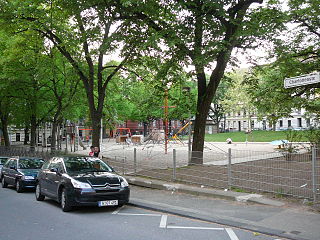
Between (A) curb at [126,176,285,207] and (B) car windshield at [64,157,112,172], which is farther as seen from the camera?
(B) car windshield at [64,157,112,172]

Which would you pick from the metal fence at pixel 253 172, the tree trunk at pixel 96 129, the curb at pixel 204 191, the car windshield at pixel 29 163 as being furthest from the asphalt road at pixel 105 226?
the tree trunk at pixel 96 129

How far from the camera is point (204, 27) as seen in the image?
13922mm

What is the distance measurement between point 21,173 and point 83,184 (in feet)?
20.5

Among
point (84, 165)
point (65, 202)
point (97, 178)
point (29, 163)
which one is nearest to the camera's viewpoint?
point (65, 202)

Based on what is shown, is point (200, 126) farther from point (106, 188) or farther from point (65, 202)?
point (65, 202)

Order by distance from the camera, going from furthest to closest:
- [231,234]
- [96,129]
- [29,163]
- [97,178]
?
[96,129]
[29,163]
[97,178]
[231,234]

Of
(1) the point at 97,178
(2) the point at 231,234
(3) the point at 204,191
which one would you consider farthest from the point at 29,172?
(2) the point at 231,234

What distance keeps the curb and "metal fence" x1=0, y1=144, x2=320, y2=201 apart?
0.47 m

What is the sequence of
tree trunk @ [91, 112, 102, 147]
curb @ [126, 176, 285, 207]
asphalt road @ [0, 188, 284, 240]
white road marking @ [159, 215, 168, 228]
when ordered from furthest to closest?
1. tree trunk @ [91, 112, 102, 147]
2. curb @ [126, 176, 285, 207]
3. white road marking @ [159, 215, 168, 228]
4. asphalt road @ [0, 188, 284, 240]

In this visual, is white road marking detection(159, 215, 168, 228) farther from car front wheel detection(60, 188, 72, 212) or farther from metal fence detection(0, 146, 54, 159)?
metal fence detection(0, 146, 54, 159)

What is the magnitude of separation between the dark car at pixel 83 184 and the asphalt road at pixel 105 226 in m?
0.35

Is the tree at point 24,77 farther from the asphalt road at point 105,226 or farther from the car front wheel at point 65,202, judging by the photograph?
the asphalt road at point 105,226

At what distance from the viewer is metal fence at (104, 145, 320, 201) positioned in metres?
9.42

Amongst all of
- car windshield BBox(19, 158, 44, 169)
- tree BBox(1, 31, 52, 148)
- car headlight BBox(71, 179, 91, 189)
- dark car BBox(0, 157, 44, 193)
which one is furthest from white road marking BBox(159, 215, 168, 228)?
tree BBox(1, 31, 52, 148)
